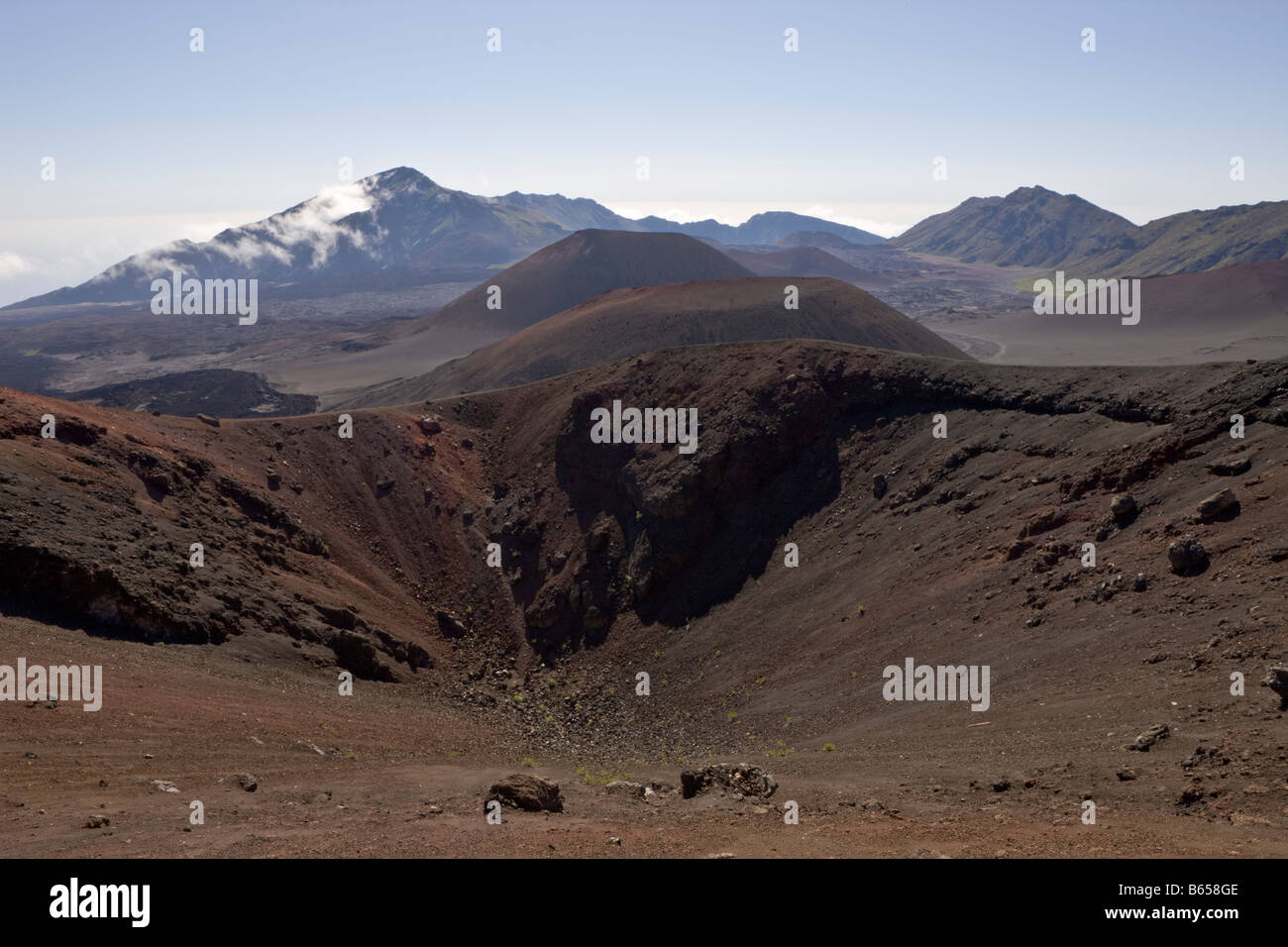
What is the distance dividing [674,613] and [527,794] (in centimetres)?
1414

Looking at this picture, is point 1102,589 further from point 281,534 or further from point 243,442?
point 243,442

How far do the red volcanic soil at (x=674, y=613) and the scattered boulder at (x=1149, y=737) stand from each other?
18cm

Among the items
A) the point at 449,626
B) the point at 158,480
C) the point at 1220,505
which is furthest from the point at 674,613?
the point at 158,480

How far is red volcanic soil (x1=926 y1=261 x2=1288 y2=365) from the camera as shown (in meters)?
80.3

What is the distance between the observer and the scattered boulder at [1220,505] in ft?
55.0

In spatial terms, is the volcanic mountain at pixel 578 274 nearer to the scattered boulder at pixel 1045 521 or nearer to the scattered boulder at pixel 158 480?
the scattered boulder at pixel 158 480

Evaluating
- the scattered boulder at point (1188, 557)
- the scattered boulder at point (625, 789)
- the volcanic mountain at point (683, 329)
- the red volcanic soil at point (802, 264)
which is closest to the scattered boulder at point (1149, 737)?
the scattered boulder at point (1188, 557)

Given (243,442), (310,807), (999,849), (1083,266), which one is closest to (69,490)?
(243,442)

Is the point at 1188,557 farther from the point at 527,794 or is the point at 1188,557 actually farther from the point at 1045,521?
the point at 527,794

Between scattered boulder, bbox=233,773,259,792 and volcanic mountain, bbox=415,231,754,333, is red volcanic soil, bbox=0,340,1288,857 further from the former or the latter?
volcanic mountain, bbox=415,231,754,333

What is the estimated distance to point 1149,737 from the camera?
38.4 ft

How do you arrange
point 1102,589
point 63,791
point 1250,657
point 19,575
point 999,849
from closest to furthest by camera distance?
point 999,849
point 63,791
point 1250,657
point 1102,589
point 19,575

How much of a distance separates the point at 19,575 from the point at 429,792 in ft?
37.7

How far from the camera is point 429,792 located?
42.9ft
